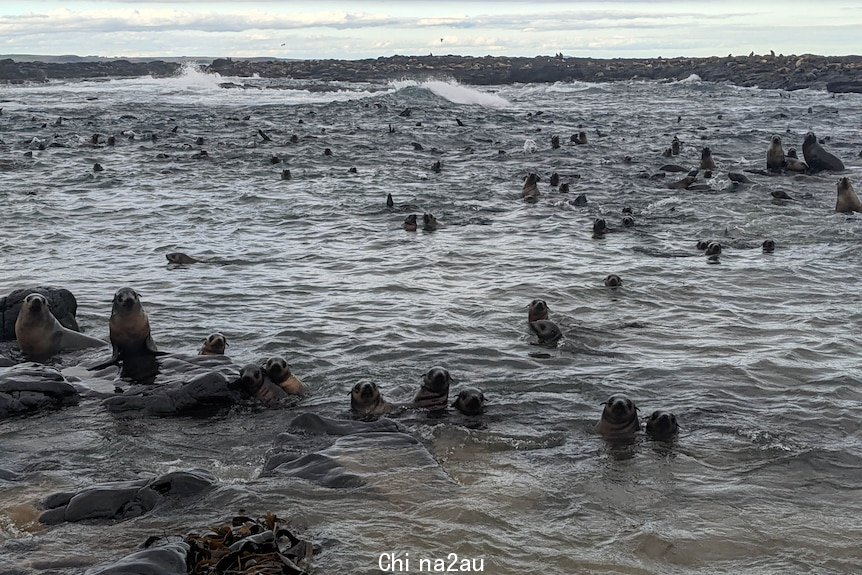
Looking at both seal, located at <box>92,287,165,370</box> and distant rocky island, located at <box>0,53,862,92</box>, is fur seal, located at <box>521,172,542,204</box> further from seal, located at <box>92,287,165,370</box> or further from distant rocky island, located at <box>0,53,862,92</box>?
distant rocky island, located at <box>0,53,862,92</box>

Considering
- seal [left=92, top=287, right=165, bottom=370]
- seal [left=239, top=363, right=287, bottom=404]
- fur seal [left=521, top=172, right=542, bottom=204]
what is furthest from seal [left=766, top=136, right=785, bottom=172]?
seal [left=92, top=287, right=165, bottom=370]

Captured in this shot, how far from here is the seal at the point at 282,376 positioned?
8648mm

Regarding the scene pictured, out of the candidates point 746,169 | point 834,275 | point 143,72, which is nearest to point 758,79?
point 746,169

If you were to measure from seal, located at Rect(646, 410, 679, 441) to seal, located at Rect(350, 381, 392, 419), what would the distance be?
7.94ft

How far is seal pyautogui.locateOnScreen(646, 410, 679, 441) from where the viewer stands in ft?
25.0

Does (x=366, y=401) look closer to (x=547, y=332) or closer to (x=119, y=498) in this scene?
(x=119, y=498)

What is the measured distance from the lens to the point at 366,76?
8525cm

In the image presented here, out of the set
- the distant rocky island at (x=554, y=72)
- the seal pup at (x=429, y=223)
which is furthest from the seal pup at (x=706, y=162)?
the distant rocky island at (x=554, y=72)

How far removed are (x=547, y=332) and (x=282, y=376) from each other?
3368 millimetres

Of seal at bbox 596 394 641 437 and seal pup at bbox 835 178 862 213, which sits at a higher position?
seal pup at bbox 835 178 862 213

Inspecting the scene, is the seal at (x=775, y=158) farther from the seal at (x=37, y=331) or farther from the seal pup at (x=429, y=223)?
the seal at (x=37, y=331)

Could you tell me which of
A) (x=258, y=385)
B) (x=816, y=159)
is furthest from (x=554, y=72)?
(x=258, y=385)

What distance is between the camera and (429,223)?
16.8 metres

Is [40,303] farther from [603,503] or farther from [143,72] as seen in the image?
[143,72]
